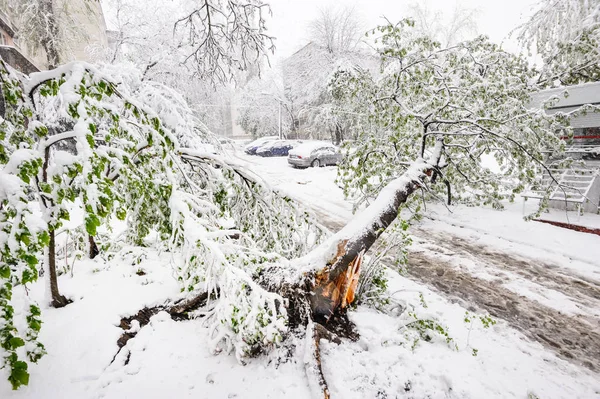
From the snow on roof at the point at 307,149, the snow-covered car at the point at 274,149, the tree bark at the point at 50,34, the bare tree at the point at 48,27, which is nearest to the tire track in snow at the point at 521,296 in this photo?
the snow on roof at the point at 307,149

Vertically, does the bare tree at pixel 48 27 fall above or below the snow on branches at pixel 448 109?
above

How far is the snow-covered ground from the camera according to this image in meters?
2.32

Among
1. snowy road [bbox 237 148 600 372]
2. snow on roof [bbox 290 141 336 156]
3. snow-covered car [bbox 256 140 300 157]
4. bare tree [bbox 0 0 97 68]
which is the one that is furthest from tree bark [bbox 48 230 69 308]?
snow-covered car [bbox 256 140 300 157]

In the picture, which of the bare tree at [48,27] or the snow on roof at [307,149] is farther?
the snow on roof at [307,149]

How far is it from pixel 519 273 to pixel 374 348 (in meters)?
3.58

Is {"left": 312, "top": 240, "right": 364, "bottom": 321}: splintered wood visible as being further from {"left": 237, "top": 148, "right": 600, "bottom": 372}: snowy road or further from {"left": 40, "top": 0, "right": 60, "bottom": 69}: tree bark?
{"left": 40, "top": 0, "right": 60, "bottom": 69}: tree bark

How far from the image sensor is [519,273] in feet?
15.8

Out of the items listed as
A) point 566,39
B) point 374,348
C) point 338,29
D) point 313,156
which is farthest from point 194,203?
point 338,29

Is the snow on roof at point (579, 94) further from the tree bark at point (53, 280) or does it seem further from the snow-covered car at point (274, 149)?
the snow-covered car at point (274, 149)

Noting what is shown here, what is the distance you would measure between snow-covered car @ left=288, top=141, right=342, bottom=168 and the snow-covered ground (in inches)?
519

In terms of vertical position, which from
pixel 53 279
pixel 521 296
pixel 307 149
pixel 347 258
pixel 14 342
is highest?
pixel 307 149

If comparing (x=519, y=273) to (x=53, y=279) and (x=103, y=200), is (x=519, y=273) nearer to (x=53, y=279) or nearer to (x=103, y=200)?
(x=103, y=200)

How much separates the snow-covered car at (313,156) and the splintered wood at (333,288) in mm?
14408

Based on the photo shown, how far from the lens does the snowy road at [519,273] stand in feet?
11.4
